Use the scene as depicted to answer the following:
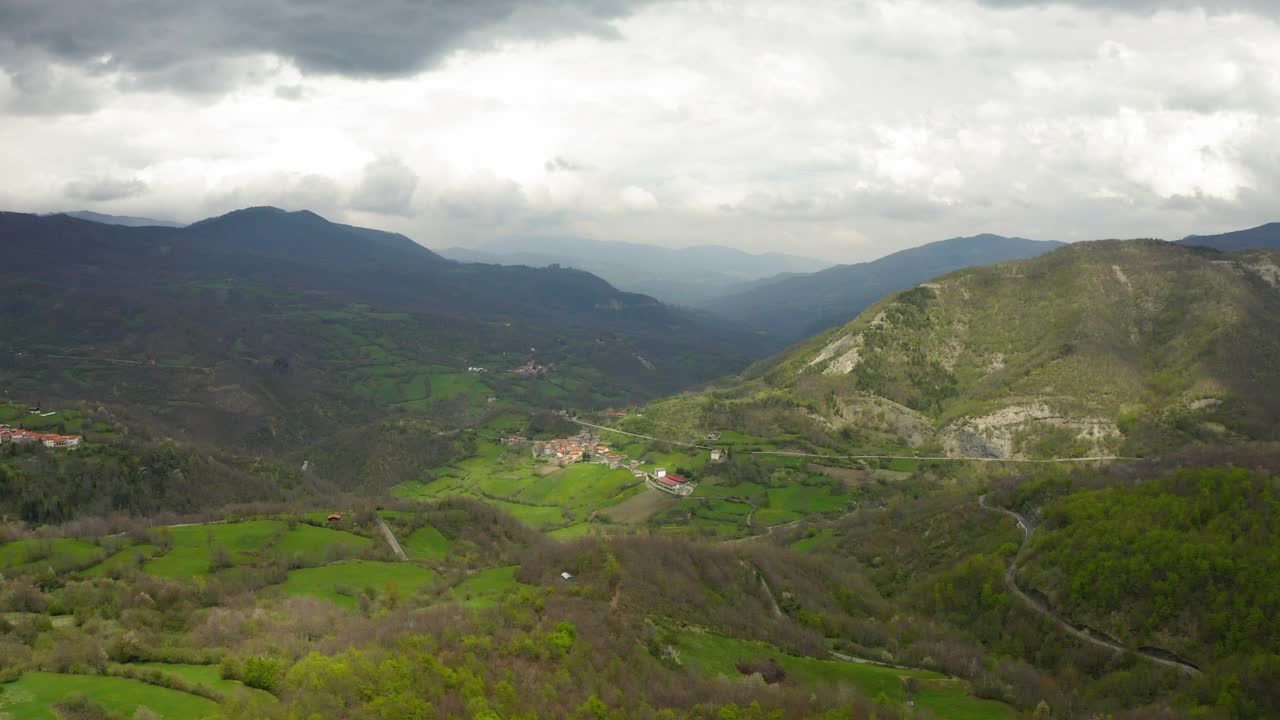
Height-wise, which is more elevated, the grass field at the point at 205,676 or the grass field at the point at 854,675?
the grass field at the point at 205,676

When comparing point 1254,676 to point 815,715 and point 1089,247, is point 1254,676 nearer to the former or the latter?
point 815,715

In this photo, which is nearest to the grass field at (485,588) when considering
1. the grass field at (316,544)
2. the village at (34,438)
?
the grass field at (316,544)

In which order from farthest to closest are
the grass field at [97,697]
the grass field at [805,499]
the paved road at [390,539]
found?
1. the grass field at [805,499]
2. the paved road at [390,539]
3. the grass field at [97,697]

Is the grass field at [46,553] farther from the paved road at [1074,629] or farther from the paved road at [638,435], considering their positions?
the paved road at [638,435]

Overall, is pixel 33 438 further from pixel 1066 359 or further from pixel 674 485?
pixel 1066 359

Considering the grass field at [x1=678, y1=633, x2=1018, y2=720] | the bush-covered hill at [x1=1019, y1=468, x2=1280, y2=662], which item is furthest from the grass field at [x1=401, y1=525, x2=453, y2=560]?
the bush-covered hill at [x1=1019, y1=468, x2=1280, y2=662]

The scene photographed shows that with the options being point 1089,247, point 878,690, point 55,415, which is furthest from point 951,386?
point 55,415

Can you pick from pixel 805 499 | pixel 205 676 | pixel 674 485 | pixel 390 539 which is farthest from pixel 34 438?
pixel 805 499
